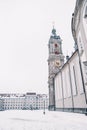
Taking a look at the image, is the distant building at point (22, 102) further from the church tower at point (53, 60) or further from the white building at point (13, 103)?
the church tower at point (53, 60)

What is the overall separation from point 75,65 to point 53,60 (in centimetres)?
2797

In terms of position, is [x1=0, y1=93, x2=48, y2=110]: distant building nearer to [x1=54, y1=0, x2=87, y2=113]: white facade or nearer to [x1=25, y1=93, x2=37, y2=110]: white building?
[x1=25, y1=93, x2=37, y2=110]: white building

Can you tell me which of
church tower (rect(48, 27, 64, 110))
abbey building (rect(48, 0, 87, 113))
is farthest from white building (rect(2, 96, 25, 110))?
abbey building (rect(48, 0, 87, 113))

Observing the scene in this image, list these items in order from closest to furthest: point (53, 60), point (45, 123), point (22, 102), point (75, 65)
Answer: point (45, 123), point (75, 65), point (53, 60), point (22, 102)

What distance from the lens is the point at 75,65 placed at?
84.6ft

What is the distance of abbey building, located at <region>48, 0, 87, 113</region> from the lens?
51.7ft

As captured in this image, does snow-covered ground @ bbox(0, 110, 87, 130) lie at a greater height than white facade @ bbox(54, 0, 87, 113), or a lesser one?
lesser

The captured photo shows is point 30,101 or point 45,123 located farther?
point 30,101

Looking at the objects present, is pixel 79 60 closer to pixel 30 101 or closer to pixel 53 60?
pixel 53 60

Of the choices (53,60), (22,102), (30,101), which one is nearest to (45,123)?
(53,60)

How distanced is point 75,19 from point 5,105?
368ft

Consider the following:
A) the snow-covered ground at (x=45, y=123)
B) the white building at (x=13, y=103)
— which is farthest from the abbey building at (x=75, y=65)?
the white building at (x=13, y=103)

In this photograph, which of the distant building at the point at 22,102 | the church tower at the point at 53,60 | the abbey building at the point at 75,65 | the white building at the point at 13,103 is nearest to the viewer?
the abbey building at the point at 75,65

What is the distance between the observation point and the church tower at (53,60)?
49722 mm
